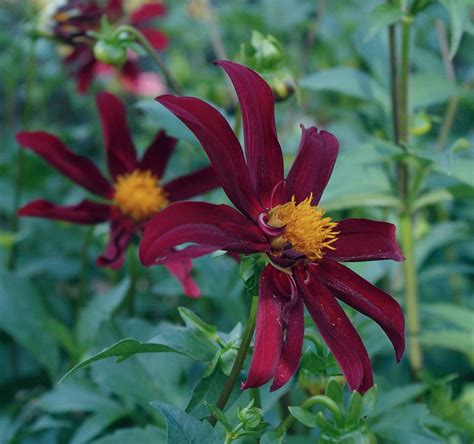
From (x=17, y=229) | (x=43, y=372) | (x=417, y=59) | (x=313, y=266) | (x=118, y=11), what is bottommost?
(x=43, y=372)

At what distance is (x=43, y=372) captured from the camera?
1.41 m

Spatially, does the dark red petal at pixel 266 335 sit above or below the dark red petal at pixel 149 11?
above

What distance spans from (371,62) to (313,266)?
2.39 feet

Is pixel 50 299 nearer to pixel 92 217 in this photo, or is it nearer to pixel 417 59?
pixel 92 217

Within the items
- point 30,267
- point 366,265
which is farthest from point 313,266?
point 30,267

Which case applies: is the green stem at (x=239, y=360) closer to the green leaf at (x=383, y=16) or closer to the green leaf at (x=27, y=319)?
the green leaf at (x=383, y=16)

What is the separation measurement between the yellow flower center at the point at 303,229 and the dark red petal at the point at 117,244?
1.10 ft

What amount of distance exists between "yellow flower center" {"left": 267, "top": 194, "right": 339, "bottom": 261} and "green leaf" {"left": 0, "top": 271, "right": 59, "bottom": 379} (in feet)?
1.85

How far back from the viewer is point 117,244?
3.73 feet

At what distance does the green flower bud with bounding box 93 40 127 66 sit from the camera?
1064 mm

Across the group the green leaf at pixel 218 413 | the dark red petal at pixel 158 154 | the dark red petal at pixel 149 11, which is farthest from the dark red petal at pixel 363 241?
the dark red petal at pixel 149 11

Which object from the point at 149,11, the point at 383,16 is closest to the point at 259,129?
the point at 383,16

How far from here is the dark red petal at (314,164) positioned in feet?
2.73

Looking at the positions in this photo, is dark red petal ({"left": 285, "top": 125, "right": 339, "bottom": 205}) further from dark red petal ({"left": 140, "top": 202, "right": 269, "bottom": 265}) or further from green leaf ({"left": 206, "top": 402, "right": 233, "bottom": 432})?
green leaf ({"left": 206, "top": 402, "right": 233, "bottom": 432})
